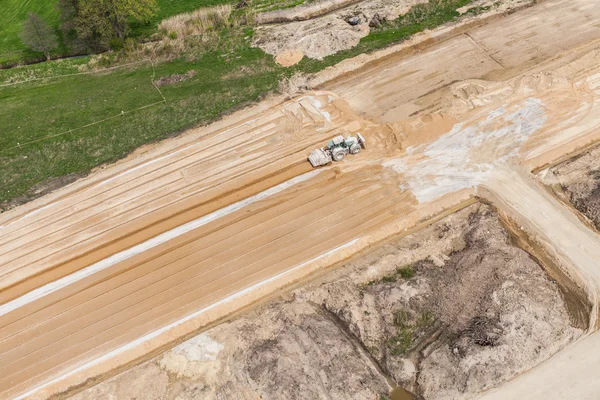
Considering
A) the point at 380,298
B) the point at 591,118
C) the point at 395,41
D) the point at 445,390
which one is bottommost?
the point at 445,390

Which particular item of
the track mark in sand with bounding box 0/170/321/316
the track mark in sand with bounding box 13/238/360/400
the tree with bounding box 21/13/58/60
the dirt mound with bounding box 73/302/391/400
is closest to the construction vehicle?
the track mark in sand with bounding box 0/170/321/316

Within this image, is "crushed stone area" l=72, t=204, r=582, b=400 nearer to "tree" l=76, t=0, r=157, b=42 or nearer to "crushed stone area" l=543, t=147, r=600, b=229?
"crushed stone area" l=543, t=147, r=600, b=229

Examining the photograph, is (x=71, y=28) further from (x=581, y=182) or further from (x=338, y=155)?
(x=581, y=182)

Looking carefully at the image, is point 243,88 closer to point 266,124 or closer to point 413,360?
point 266,124

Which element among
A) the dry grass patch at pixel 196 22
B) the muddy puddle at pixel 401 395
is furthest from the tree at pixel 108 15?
the muddy puddle at pixel 401 395

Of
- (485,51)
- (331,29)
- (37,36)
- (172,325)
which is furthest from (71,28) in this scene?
(485,51)

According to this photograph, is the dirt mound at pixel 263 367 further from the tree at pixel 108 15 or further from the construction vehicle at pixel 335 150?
the tree at pixel 108 15

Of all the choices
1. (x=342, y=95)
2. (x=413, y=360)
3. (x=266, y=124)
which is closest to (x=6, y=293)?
(x=266, y=124)

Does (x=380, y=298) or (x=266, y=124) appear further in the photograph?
(x=266, y=124)
